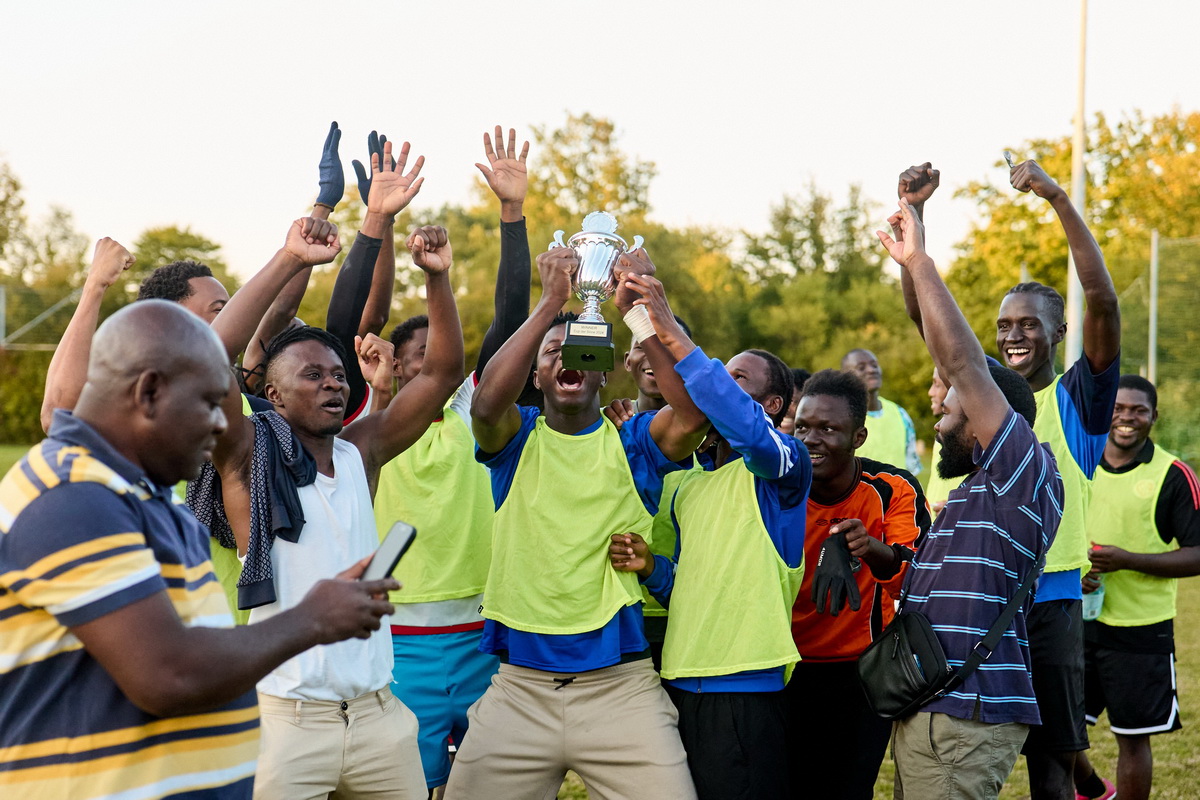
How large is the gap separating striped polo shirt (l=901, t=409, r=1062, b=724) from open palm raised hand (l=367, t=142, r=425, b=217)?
2.51 metres

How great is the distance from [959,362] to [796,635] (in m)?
1.53

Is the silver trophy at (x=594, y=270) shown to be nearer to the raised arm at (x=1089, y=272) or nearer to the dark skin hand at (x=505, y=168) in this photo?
the dark skin hand at (x=505, y=168)

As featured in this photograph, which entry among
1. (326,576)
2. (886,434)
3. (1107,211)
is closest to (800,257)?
(1107,211)

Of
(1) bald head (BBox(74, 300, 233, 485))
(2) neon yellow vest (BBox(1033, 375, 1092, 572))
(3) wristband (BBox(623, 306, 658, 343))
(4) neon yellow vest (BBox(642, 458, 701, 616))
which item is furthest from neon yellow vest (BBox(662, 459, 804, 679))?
(1) bald head (BBox(74, 300, 233, 485))

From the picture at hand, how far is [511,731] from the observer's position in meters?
4.27

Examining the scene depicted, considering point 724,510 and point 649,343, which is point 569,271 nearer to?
point 649,343

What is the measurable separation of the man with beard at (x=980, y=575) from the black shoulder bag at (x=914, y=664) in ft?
0.11

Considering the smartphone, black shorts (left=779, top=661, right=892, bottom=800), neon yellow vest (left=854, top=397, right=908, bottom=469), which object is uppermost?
the smartphone

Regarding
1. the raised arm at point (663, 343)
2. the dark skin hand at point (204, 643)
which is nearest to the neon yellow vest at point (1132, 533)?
the raised arm at point (663, 343)

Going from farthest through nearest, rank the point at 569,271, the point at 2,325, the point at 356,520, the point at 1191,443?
the point at 2,325, the point at 1191,443, the point at 569,271, the point at 356,520

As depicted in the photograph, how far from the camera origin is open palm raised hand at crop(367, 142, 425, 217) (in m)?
4.56

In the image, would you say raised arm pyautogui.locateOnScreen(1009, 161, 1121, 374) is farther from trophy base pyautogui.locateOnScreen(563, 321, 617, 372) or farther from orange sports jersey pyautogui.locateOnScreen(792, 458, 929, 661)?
trophy base pyautogui.locateOnScreen(563, 321, 617, 372)

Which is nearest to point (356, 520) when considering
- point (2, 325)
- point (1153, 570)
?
point (1153, 570)

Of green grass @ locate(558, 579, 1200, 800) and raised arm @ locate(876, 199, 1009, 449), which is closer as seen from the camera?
raised arm @ locate(876, 199, 1009, 449)
